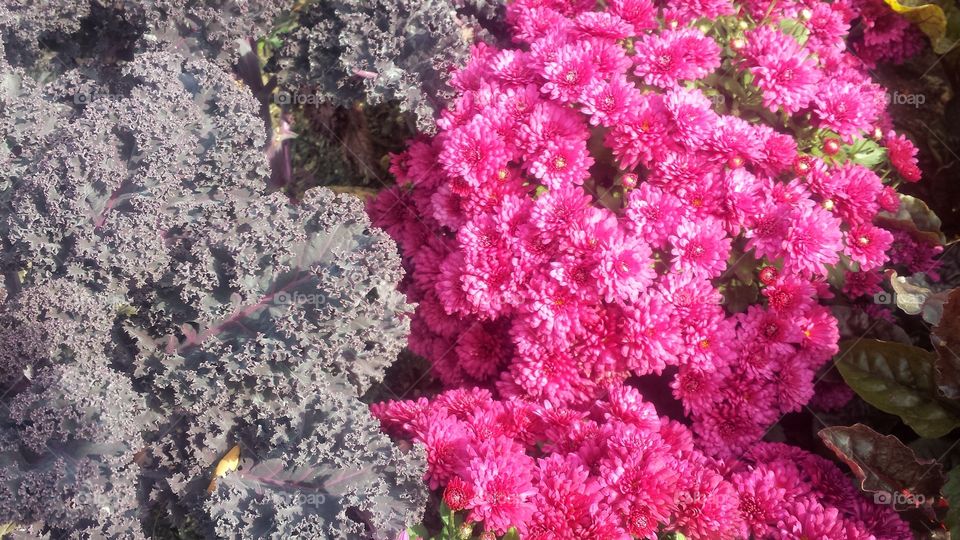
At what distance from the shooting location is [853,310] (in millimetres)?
3129

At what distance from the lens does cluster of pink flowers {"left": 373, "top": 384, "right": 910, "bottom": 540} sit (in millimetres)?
2381

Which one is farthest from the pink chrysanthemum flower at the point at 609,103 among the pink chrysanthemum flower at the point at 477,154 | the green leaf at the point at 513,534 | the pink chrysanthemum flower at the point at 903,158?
the green leaf at the point at 513,534

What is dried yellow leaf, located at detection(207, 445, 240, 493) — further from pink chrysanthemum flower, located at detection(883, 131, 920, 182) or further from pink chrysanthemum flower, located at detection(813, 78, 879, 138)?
pink chrysanthemum flower, located at detection(883, 131, 920, 182)

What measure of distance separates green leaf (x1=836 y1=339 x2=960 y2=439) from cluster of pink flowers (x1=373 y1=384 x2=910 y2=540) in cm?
38

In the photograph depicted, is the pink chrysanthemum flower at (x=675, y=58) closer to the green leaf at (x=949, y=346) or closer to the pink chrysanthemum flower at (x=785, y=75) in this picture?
the pink chrysanthemum flower at (x=785, y=75)

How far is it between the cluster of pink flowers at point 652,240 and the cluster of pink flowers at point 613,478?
0.04 feet

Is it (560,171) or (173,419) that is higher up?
(560,171)

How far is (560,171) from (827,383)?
1455mm

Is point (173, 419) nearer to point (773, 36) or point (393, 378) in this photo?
point (393, 378)

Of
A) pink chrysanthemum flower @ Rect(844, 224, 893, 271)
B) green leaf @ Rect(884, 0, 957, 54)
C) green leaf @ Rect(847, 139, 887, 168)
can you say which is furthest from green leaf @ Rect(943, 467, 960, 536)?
green leaf @ Rect(884, 0, 957, 54)

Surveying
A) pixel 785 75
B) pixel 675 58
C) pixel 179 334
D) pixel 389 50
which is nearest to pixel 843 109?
pixel 785 75

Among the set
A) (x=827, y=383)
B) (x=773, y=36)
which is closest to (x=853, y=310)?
(x=827, y=383)

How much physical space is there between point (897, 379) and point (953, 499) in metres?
0.49

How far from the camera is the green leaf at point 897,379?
9.66 ft
